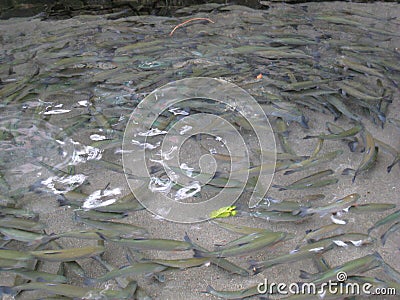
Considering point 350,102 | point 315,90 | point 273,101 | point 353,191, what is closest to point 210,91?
point 273,101

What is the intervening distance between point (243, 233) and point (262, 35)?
2109 mm

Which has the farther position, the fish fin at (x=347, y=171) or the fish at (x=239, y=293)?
the fish fin at (x=347, y=171)

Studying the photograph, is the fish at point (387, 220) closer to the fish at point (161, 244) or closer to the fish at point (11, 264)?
the fish at point (161, 244)

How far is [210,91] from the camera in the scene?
346 cm

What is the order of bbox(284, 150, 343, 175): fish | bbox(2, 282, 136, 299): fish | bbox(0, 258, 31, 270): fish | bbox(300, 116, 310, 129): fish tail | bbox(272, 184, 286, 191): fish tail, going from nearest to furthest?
bbox(2, 282, 136, 299): fish → bbox(0, 258, 31, 270): fish → bbox(272, 184, 286, 191): fish tail → bbox(284, 150, 343, 175): fish → bbox(300, 116, 310, 129): fish tail

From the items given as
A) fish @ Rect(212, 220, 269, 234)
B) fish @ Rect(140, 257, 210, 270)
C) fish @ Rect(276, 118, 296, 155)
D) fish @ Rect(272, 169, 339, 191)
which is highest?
fish @ Rect(276, 118, 296, 155)

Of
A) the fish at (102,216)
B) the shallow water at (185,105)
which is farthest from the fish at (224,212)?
the fish at (102,216)

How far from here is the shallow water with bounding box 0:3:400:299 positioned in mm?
2570

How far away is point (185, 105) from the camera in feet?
11.0

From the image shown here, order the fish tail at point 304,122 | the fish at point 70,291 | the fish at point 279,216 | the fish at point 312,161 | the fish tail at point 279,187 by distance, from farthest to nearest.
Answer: the fish tail at point 304,122
the fish at point 312,161
the fish tail at point 279,187
the fish at point 279,216
the fish at point 70,291

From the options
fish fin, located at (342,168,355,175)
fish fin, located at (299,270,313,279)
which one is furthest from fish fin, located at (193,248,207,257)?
fish fin, located at (342,168,355,175)

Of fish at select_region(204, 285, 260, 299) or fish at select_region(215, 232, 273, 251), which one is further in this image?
fish at select_region(215, 232, 273, 251)

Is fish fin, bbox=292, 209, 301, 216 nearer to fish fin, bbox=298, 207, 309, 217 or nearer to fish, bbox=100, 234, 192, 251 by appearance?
fish fin, bbox=298, 207, 309, 217

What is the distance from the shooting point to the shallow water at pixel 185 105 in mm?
2570
